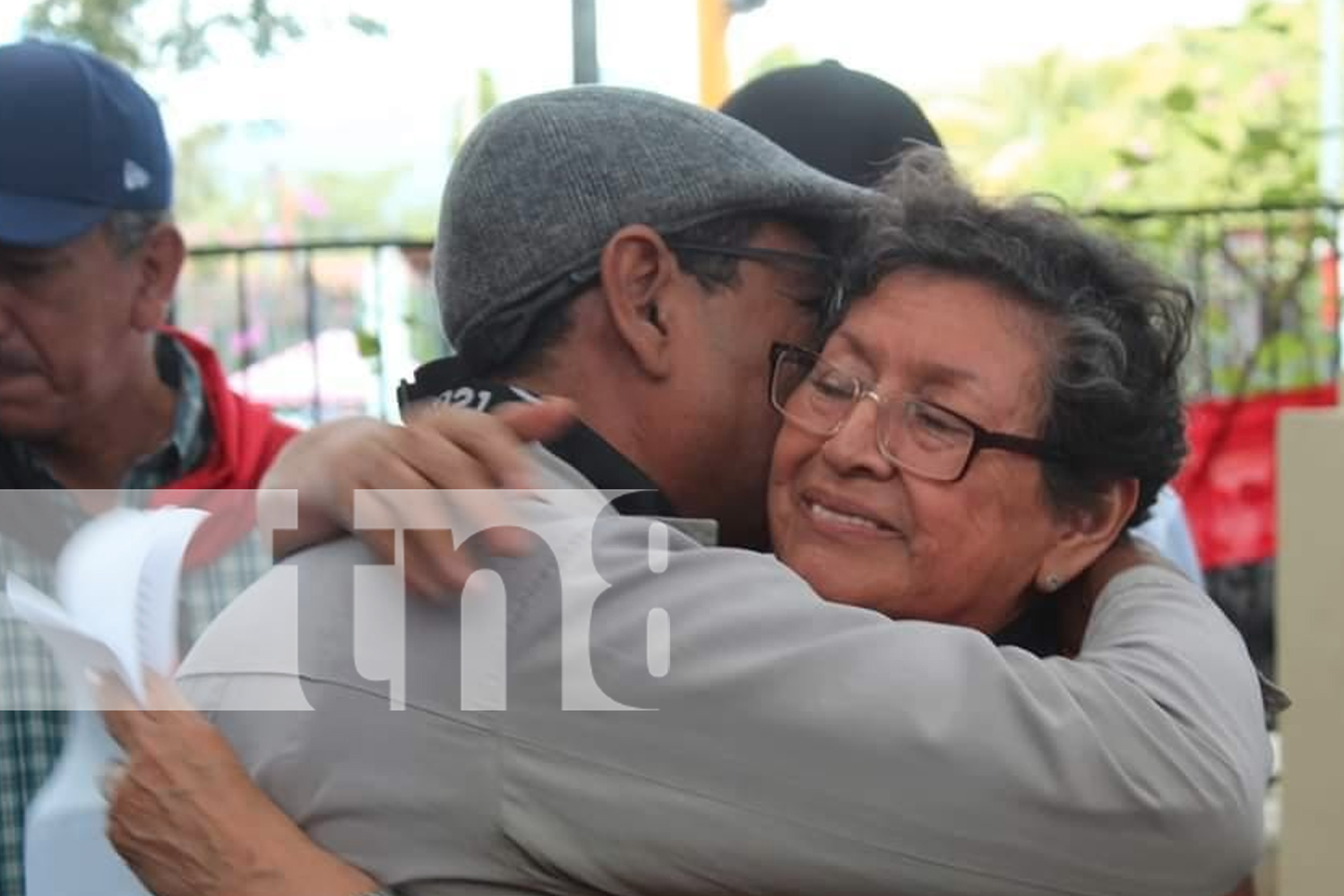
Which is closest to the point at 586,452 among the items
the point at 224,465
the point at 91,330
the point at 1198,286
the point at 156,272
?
the point at 224,465

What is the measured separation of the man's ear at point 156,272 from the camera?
10.1 ft

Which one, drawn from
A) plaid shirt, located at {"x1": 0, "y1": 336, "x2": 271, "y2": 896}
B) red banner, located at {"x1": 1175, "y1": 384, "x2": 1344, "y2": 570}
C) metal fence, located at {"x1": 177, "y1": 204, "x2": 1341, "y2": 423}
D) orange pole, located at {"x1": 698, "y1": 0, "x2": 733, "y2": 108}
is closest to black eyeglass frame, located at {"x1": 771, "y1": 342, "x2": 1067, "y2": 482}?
plaid shirt, located at {"x1": 0, "y1": 336, "x2": 271, "y2": 896}

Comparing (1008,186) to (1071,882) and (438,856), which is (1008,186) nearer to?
(1071,882)

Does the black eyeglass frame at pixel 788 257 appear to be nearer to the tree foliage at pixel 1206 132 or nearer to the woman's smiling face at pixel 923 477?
the woman's smiling face at pixel 923 477

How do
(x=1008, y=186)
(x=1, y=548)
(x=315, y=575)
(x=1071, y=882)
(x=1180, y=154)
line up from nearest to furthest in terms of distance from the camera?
(x=1071, y=882)
(x=315, y=575)
(x=1008, y=186)
(x=1, y=548)
(x=1180, y=154)

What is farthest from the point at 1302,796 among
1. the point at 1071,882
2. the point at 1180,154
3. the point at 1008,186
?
the point at 1180,154

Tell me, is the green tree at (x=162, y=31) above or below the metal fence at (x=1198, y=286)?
above

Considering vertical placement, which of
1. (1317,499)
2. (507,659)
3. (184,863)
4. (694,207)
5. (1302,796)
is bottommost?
(1302,796)

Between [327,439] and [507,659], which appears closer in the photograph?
[507,659]

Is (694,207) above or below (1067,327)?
above

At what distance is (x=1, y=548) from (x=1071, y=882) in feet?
5.73

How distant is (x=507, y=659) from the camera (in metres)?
1.48

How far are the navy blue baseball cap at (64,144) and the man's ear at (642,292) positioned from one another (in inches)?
58.7

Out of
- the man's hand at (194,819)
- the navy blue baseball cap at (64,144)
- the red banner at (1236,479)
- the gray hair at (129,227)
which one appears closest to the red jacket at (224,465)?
the gray hair at (129,227)
